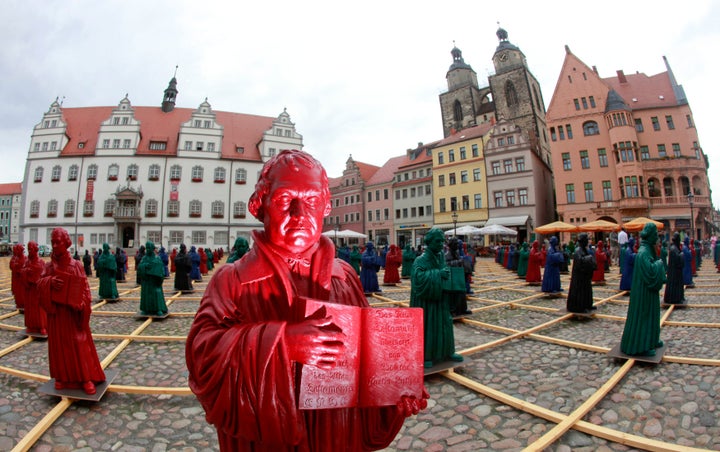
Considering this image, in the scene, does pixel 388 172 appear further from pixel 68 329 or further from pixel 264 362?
pixel 264 362

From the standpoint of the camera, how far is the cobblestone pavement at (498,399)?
10.1 feet

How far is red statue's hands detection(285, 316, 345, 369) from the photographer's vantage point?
1.16 m

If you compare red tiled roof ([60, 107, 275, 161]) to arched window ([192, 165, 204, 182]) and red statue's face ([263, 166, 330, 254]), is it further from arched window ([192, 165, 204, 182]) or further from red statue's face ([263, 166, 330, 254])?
red statue's face ([263, 166, 330, 254])

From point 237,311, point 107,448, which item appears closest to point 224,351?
point 237,311

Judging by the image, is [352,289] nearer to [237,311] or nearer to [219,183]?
[237,311]

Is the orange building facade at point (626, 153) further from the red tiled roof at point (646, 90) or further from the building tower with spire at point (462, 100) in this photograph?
the building tower with spire at point (462, 100)

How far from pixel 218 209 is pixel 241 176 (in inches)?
205

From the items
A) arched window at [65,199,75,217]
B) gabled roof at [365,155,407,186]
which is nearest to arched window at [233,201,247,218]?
gabled roof at [365,155,407,186]

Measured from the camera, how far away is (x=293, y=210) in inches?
55.5

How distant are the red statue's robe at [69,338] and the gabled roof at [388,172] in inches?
1623

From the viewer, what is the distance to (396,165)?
47.3 metres

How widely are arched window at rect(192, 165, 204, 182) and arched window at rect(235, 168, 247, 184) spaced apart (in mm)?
4170

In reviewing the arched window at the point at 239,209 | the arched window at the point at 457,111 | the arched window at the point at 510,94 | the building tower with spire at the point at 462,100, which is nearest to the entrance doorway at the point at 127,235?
the arched window at the point at 239,209

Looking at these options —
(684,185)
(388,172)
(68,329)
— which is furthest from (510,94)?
(68,329)
